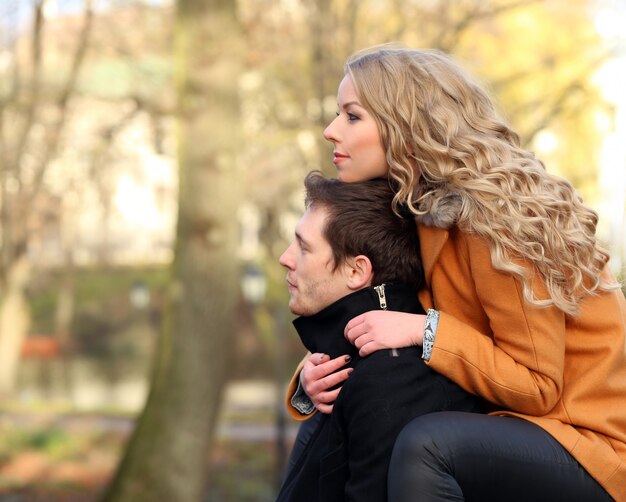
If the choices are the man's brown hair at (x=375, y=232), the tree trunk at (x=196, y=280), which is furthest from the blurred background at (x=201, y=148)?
the man's brown hair at (x=375, y=232)

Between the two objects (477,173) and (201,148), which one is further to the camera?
(201,148)

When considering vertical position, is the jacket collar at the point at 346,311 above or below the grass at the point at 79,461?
above

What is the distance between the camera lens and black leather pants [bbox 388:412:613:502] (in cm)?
274

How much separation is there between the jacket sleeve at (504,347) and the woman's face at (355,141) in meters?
0.40

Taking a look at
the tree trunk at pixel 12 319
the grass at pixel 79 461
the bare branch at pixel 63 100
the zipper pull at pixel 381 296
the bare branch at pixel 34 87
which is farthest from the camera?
the tree trunk at pixel 12 319

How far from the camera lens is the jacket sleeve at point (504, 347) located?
2.88 metres

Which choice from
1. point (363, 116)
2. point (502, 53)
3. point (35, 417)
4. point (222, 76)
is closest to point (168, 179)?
point (35, 417)

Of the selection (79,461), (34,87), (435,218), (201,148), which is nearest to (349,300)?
(435,218)

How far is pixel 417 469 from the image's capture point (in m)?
2.73

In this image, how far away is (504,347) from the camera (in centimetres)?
294

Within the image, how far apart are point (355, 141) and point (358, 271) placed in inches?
15.4

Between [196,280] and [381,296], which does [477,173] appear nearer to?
[381,296]

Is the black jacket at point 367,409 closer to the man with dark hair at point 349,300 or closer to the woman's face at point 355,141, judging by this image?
the man with dark hair at point 349,300

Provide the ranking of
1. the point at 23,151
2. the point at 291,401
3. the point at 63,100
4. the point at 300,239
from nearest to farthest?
the point at 300,239 → the point at 291,401 → the point at 63,100 → the point at 23,151
